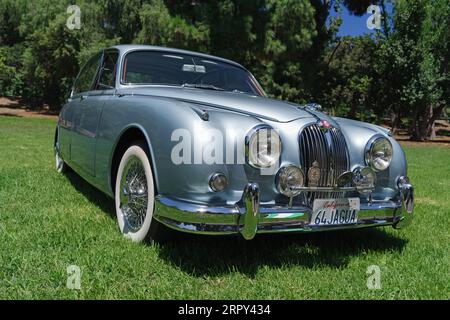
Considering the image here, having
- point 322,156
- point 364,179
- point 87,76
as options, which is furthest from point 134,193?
point 87,76

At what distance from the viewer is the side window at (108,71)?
4.11 metres

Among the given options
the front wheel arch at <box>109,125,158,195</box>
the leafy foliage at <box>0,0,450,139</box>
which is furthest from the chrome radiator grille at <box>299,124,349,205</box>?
the leafy foliage at <box>0,0,450,139</box>

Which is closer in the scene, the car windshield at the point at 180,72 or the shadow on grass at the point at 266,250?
the shadow on grass at the point at 266,250

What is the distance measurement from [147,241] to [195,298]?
78 cm

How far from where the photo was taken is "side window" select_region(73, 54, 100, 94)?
16.2 ft

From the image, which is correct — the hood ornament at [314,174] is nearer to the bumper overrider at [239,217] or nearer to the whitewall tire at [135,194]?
the bumper overrider at [239,217]

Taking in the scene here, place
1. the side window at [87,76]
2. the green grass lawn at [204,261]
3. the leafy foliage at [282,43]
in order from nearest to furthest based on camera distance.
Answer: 1. the green grass lawn at [204,261]
2. the side window at [87,76]
3. the leafy foliage at [282,43]

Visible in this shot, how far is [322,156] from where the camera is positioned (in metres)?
2.90

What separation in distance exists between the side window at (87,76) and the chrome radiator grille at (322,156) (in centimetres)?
286

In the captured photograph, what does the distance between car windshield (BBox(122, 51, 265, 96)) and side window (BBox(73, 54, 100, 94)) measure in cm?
99

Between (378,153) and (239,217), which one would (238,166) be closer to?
(239,217)

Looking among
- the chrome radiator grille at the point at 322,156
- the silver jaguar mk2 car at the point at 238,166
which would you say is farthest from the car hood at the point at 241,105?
the chrome radiator grille at the point at 322,156
